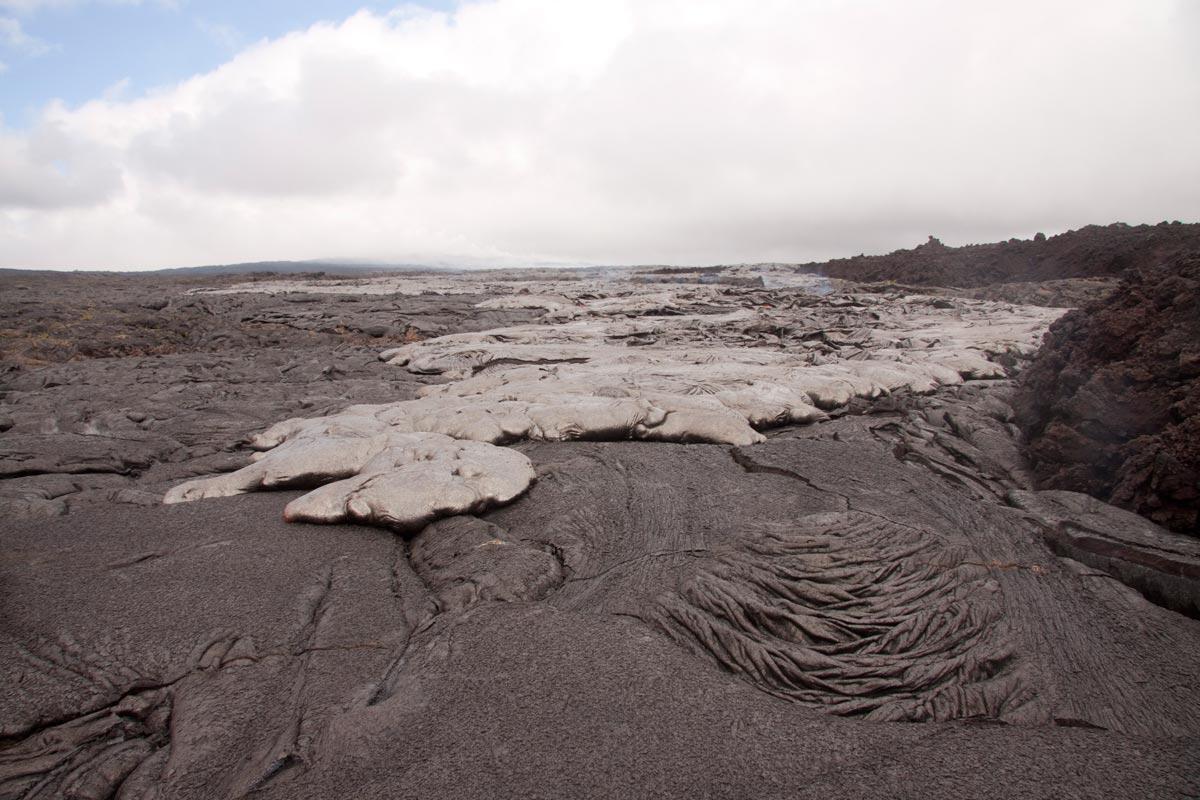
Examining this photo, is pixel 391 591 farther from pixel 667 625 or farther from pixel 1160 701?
pixel 1160 701

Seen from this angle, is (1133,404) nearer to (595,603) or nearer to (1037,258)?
(595,603)

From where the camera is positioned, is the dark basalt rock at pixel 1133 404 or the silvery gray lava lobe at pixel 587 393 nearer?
the dark basalt rock at pixel 1133 404

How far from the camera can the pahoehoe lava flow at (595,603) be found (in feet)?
8.52

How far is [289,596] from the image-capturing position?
13.0 feet

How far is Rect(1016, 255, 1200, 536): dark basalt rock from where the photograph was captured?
4.54 metres

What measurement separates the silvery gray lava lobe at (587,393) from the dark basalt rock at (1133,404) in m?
2.79

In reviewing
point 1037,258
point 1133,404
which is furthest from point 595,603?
point 1037,258

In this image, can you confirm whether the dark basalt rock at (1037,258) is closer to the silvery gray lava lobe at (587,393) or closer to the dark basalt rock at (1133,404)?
the silvery gray lava lobe at (587,393)

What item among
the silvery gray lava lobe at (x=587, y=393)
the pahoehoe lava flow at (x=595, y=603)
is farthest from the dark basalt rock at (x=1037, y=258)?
the pahoehoe lava flow at (x=595, y=603)

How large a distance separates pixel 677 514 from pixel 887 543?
1679mm

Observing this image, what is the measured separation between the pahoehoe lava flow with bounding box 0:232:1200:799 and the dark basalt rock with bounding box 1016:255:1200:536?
72 millimetres

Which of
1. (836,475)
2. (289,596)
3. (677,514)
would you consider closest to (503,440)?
(677,514)

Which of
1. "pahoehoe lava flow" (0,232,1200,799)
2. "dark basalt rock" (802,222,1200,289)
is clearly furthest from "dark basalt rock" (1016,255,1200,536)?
"dark basalt rock" (802,222,1200,289)

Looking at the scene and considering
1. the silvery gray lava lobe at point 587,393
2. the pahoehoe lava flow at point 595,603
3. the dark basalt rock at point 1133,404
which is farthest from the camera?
the silvery gray lava lobe at point 587,393
